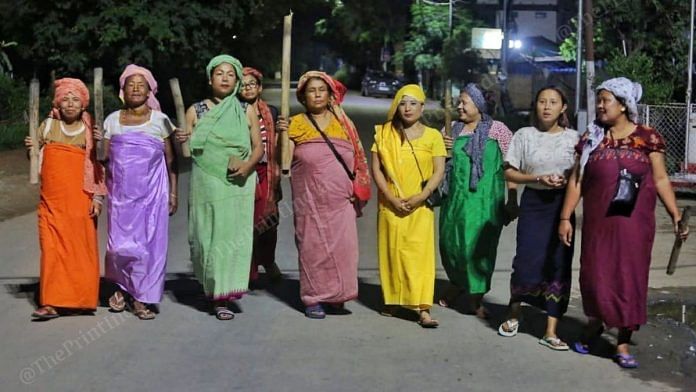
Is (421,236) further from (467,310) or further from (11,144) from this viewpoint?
(11,144)

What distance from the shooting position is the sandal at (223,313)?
729cm

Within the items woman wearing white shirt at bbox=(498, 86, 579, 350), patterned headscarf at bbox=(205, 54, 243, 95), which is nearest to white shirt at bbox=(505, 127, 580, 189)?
woman wearing white shirt at bbox=(498, 86, 579, 350)

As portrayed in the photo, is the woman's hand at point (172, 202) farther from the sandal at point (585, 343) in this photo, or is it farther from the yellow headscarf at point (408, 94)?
the sandal at point (585, 343)

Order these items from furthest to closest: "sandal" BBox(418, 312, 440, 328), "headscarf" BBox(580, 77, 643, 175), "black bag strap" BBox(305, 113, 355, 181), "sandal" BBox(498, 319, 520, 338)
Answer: "black bag strap" BBox(305, 113, 355, 181) → "sandal" BBox(418, 312, 440, 328) → "sandal" BBox(498, 319, 520, 338) → "headscarf" BBox(580, 77, 643, 175)

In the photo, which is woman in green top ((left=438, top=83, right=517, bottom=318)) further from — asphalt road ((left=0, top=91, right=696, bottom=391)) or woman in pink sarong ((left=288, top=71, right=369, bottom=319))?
woman in pink sarong ((left=288, top=71, right=369, bottom=319))

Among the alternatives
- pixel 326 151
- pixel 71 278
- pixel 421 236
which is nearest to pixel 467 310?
pixel 421 236

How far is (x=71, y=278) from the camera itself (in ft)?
23.6

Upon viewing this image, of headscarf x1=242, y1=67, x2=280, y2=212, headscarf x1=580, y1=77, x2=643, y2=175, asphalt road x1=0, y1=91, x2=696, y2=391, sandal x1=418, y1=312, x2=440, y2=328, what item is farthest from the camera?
headscarf x1=242, y1=67, x2=280, y2=212

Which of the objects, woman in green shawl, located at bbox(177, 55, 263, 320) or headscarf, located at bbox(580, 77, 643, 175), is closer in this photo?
headscarf, located at bbox(580, 77, 643, 175)

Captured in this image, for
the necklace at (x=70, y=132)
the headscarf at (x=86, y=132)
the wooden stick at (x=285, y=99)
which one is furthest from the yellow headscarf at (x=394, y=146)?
the necklace at (x=70, y=132)

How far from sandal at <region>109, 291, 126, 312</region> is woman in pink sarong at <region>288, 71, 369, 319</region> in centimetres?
127

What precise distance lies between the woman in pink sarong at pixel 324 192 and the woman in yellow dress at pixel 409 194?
254 mm

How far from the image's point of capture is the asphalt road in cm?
583

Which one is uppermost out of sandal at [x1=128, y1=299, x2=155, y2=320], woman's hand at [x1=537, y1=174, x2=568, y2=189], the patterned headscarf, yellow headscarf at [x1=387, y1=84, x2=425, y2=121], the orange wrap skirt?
the patterned headscarf
